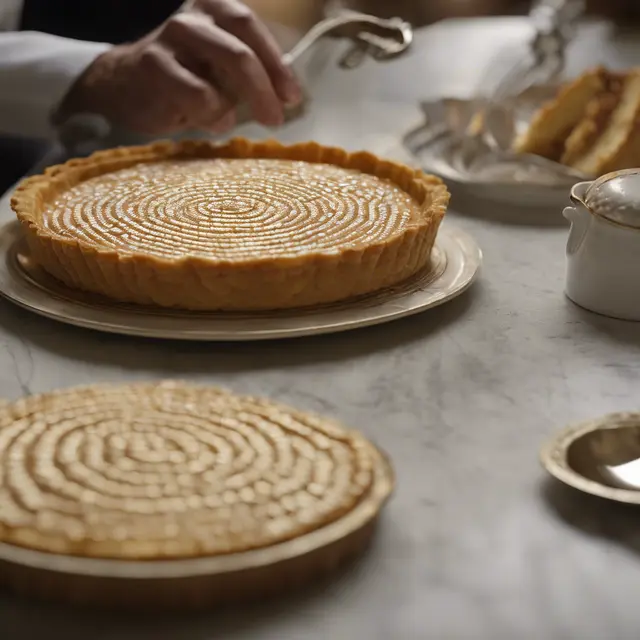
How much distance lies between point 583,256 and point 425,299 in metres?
0.17

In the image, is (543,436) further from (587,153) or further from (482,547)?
(587,153)

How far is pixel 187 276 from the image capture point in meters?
0.84

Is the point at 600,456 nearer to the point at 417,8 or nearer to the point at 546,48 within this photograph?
the point at 546,48

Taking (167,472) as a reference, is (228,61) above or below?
above

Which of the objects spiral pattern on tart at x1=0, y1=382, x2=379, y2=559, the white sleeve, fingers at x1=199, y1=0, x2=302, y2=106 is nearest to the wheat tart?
spiral pattern on tart at x1=0, y1=382, x2=379, y2=559

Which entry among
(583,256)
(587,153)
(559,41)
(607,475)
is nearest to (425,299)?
(583,256)

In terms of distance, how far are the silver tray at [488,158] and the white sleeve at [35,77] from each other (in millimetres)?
552

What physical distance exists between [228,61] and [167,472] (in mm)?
885

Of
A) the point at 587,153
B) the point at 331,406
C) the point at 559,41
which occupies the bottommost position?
the point at 331,406

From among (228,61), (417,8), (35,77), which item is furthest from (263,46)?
(417,8)

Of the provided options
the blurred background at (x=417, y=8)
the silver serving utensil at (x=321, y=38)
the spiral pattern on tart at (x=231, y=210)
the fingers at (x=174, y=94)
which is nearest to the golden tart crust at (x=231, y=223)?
the spiral pattern on tart at (x=231, y=210)

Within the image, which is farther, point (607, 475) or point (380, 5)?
point (380, 5)

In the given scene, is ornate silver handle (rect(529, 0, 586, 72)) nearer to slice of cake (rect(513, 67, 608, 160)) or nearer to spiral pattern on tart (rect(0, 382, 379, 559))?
slice of cake (rect(513, 67, 608, 160))

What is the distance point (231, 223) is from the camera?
0.98 meters
